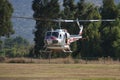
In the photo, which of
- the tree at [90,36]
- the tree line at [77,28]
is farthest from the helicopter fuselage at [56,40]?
the tree at [90,36]

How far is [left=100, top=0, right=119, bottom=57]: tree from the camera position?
87.7m

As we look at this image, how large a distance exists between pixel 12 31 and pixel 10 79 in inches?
1847

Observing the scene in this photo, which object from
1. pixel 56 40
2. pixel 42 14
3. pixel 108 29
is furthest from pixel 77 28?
pixel 56 40

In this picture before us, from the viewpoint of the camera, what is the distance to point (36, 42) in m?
87.2

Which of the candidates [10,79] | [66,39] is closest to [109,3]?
[66,39]

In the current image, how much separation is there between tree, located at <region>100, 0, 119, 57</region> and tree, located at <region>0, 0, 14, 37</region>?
1675 centimetres

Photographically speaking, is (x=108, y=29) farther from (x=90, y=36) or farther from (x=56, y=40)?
(x=56, y=40)

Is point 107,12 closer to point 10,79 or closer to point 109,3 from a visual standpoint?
point 109,3

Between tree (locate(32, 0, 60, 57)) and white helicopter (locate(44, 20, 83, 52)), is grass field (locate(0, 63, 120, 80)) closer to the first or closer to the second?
white helicopter (locate(44, 20, 83, 52))

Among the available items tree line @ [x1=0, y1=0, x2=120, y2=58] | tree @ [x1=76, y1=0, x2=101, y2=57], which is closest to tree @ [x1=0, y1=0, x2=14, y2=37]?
tree line @ [x1=0, y1=0, x2=120, y2=58]

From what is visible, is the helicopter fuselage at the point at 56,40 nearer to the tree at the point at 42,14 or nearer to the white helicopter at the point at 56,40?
the white helicopter at the point at 56,40

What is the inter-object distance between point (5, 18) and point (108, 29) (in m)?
18.4

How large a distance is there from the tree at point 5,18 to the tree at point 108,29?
1675 cm

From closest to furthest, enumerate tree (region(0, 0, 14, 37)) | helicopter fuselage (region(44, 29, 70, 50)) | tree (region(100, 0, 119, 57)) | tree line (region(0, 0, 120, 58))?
helicopter fuselage (region(44, 29, 70, 50)), tree (region(0, 0, 14, 37)), tree line (region(0, 0, 120, 58)), tree (region(100, 0, 119, 57))
